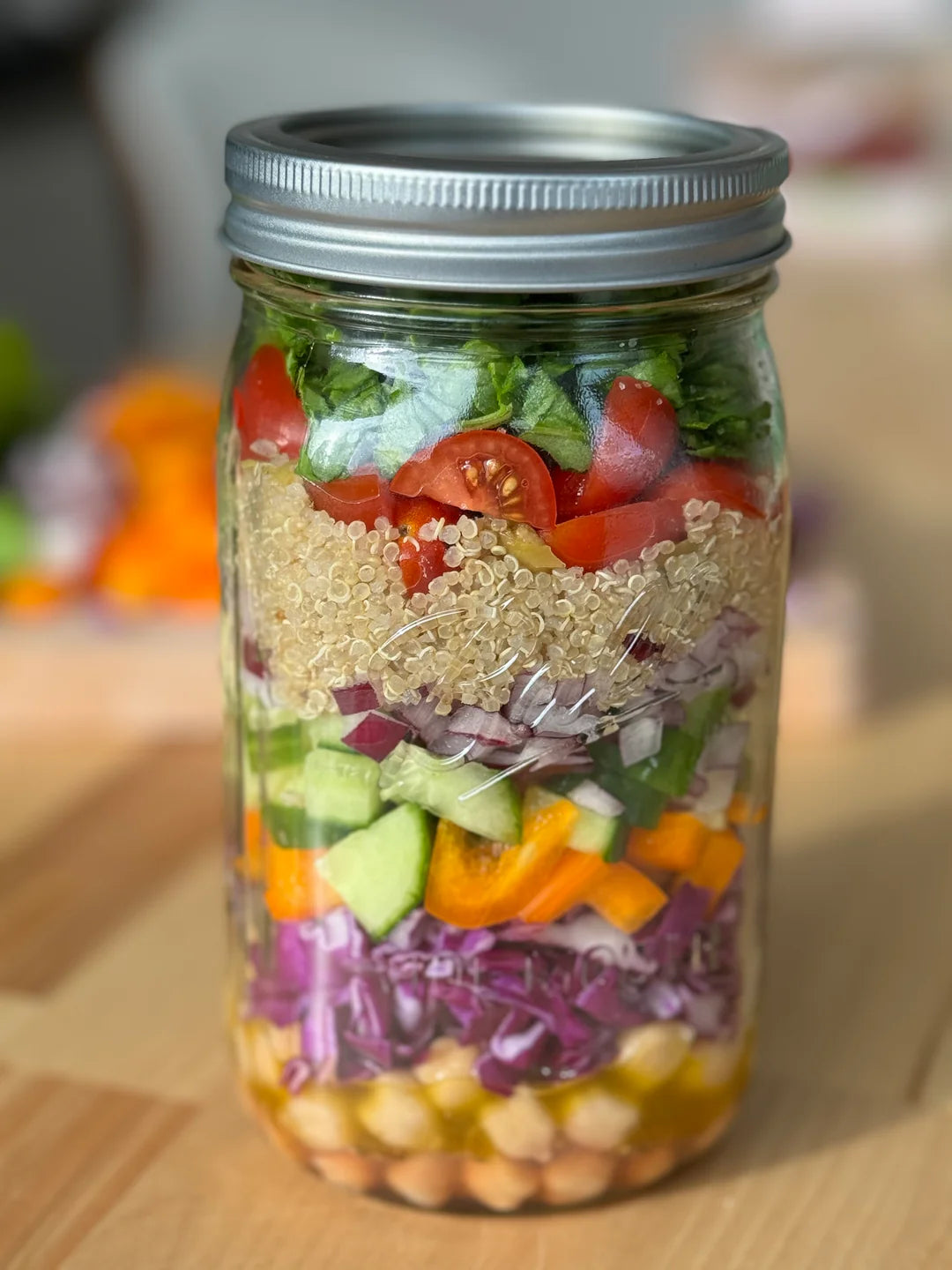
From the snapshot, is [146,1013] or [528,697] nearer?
[528,697]

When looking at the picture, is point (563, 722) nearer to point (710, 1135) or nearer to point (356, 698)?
point (356, 698)

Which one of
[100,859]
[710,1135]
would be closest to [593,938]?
[710,1135]

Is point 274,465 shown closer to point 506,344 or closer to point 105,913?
point 506,344

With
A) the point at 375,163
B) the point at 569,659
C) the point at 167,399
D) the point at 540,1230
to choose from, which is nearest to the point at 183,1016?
the point at 540,1230

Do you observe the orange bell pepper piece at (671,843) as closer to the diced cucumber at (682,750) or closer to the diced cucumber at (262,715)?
the diced cucumber at (682,750)

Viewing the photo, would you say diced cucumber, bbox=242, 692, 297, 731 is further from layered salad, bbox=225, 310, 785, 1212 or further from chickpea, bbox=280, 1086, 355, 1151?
chickpea, bbox=280, 1086, 355, 1151

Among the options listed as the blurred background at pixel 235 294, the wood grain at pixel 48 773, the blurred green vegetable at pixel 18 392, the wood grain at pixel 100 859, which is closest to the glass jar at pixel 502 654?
the wood grain at pixel 100 859

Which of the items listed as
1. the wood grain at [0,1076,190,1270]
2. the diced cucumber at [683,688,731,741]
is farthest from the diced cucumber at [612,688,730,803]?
the wood grain at [0,1076,190,1270]
